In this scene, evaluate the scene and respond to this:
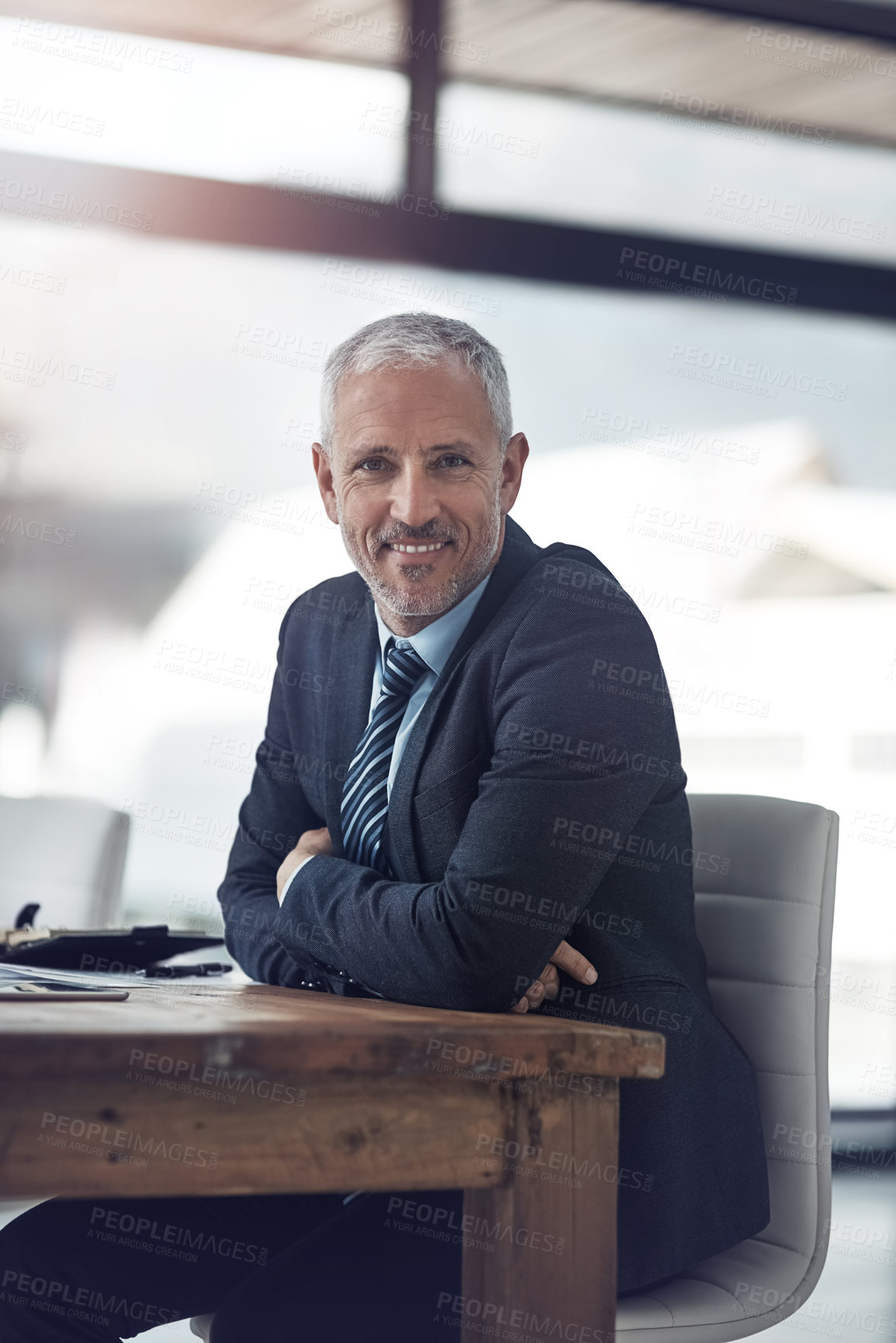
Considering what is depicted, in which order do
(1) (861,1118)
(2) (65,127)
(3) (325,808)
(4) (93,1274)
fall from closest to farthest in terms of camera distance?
1. (4) (93,1274)
2. (3) (325,808)
3. (2) (65,127)
4. (1) (861,1118)

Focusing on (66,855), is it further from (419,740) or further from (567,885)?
(567,885)

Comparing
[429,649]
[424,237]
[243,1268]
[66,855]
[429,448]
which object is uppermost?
[424,237]

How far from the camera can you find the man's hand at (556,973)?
1.19 m

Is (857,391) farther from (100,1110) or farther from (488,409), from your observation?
(100,1110)

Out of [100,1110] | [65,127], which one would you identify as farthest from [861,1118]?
[65,127]

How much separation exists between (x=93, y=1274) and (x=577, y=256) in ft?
10.2

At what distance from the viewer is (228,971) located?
1705mm

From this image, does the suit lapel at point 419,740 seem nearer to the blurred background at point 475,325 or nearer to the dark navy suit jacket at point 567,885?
the dark navy suit jacket at point 567,885

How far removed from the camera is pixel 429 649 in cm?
148

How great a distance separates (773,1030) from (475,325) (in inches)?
105

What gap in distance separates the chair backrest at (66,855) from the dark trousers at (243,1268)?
2.70 ft

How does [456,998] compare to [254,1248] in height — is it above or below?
above

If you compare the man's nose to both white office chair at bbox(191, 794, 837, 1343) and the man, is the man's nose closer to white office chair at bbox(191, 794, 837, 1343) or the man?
the man

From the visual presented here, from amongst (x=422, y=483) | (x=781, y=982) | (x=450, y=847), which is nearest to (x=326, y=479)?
(x=422, y=483)
